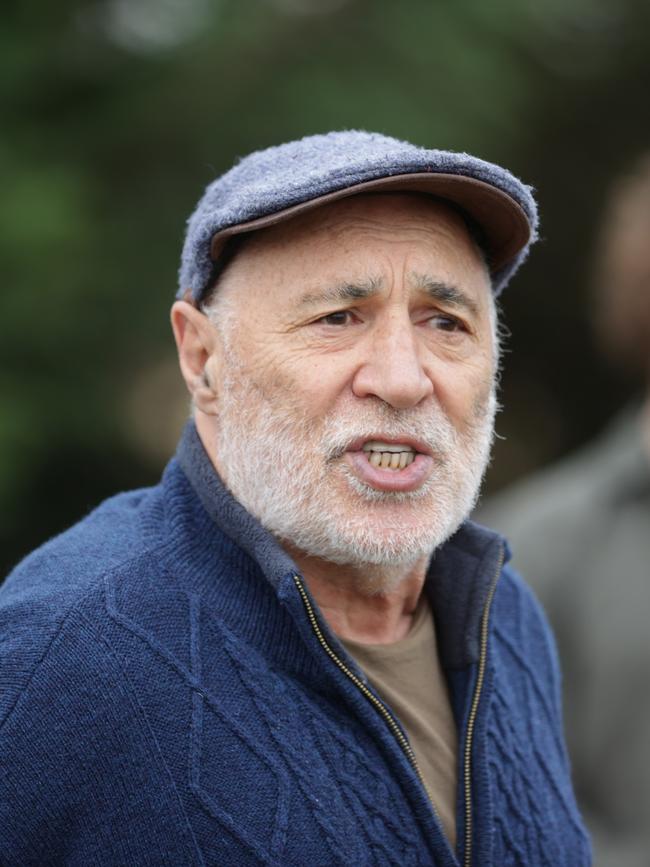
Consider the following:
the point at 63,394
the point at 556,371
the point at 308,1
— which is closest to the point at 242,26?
the point at 308,1

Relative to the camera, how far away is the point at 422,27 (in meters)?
6.02

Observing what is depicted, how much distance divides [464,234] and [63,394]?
393cm

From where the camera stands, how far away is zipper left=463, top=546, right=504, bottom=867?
2.33 m

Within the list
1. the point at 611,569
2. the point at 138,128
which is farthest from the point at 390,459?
the point at 138,128

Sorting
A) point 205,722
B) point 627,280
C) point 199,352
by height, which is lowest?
point 205,722

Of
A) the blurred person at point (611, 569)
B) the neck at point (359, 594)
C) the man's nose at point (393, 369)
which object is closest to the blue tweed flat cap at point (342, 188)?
the man's nose at point (393, 369)

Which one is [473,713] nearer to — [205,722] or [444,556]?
[444,556]

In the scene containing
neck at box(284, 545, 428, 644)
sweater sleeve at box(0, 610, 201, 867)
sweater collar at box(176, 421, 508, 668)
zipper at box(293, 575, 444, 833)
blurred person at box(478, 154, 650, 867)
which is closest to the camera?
sweater sleeve at box(0, 610, 201, 867)

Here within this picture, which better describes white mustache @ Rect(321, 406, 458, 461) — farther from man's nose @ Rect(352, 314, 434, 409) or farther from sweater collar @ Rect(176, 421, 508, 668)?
sweater collar @ Rect(176, 421, 508, 668)

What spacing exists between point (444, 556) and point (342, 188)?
88cm

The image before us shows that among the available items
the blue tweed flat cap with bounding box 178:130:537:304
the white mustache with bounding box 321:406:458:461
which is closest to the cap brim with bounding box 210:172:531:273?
the blue tweed flat cap with bounding box 178:130:537:304

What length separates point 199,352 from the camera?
8.31ft

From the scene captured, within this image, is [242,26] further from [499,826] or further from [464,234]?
[499,826]

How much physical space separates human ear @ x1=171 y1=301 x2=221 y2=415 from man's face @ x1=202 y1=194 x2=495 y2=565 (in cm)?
4
